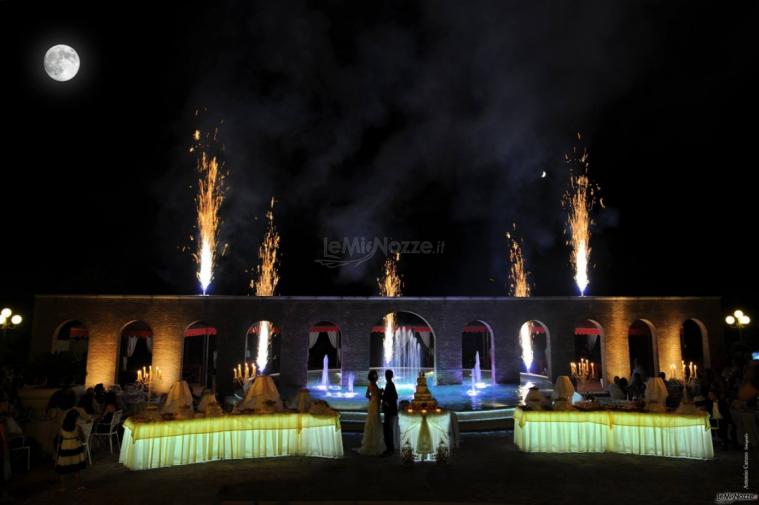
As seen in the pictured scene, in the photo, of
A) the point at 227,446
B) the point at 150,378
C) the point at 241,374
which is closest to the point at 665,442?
the point at 227,446

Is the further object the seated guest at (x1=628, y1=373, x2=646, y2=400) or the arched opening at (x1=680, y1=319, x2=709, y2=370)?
the arched opening at (x1=680, y1=319, x2=709, y2=370)

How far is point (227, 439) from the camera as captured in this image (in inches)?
367

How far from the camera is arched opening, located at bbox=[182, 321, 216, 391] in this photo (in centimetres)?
2214

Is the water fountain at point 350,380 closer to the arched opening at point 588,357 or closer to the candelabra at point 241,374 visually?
the candelabra at point 241,374

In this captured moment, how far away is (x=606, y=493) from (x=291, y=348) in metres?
14.0

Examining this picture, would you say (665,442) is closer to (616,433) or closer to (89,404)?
(616,433)

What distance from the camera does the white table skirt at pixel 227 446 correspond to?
866 cm

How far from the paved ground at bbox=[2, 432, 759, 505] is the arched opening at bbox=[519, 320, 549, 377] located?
53.8 ft

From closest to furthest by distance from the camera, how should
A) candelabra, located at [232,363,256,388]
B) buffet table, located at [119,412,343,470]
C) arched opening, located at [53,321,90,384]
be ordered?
1. buffet table, located at [119,412,343,470]
2. candelabra, located at [232,363,256,388]
3. arched opening, located at [53,321,90,384]

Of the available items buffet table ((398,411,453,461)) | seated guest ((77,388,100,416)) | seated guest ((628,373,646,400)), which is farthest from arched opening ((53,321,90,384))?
seated guest ((628,373,646,400))

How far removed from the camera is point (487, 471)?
859 centimetres

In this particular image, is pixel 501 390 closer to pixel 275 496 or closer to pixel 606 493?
pixel 606 493

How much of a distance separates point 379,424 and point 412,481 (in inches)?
81.0

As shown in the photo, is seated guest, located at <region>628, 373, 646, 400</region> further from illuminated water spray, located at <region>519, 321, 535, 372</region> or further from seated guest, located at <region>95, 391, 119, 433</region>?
seated guest, located at <region>95, 391, 119, 433</region>
